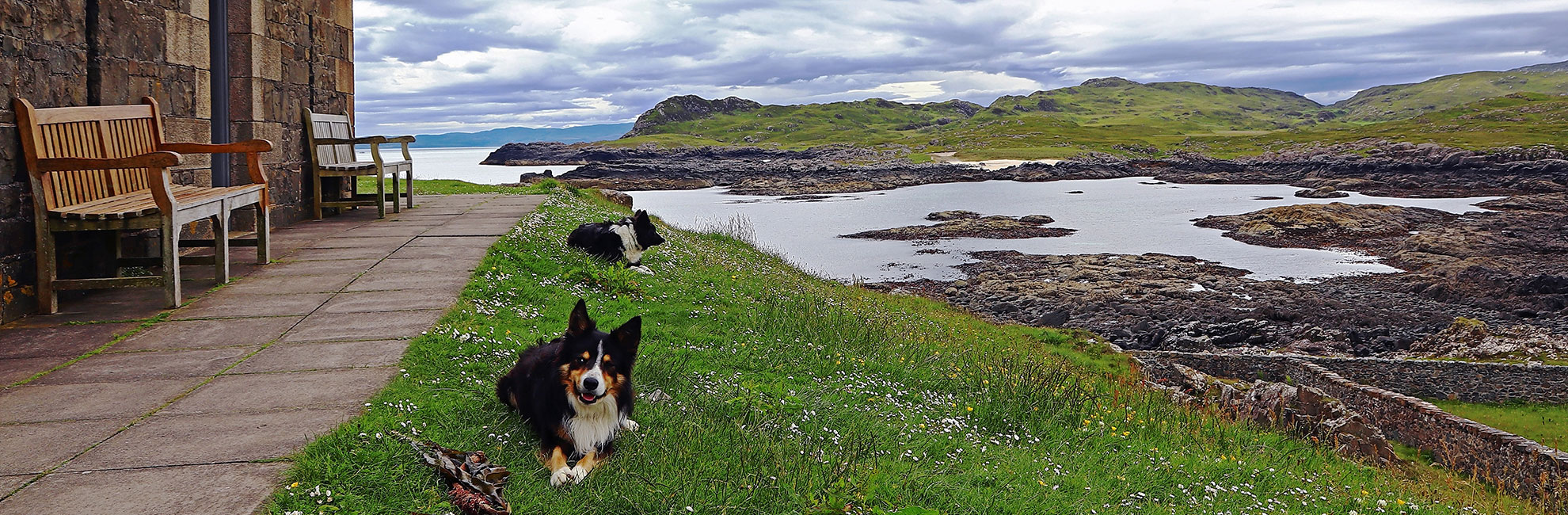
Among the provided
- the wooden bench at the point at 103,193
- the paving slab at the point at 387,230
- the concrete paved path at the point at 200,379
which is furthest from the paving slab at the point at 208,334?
the paving slab at the point at 387,230

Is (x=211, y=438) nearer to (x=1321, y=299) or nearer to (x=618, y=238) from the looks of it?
(x=618, y=238)

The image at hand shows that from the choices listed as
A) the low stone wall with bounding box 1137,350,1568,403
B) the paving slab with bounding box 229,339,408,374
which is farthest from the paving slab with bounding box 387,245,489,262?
the low stone wall with bounding box 1137,350,1568,403

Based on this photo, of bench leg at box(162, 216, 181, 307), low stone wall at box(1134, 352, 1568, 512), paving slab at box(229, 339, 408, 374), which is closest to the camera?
paving slab at box(229, 339, 408, 374)

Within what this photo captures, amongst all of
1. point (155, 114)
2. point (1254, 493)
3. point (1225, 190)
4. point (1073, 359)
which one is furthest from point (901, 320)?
point (1225, 190)

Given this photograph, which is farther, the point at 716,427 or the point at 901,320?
the point at 901,320

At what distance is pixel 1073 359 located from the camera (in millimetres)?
16891

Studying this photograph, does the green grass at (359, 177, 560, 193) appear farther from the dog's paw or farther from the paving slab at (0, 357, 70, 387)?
the dog's paw

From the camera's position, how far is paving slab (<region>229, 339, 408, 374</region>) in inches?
212

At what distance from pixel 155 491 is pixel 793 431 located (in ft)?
10.7

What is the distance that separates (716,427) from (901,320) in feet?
28.5

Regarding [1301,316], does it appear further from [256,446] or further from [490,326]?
[256,446]

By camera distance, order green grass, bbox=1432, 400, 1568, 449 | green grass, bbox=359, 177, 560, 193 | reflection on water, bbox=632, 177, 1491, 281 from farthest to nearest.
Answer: reflection on water, bbox=632, 177, 1491, 281 < green grass, bbox=359, 177, 560, 193 < green grass, bbox=1432, 400, 1568, 449

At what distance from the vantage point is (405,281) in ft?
26.3

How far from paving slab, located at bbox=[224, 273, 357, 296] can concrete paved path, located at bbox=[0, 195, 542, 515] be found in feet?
0.09
